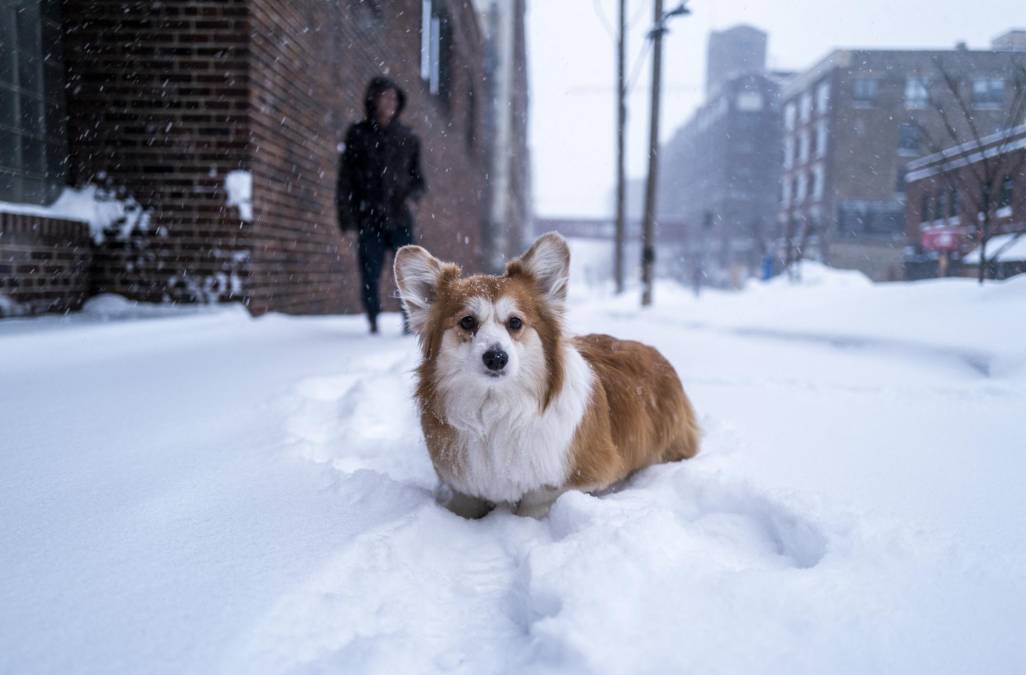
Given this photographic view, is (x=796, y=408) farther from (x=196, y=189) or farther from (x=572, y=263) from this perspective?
(x=196, y=189)

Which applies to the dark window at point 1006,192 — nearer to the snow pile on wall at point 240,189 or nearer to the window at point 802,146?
the snow pile on wall at point 240,189

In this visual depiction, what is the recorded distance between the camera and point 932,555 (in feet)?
4.91

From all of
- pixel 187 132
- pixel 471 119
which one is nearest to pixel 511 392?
pixel 187 132

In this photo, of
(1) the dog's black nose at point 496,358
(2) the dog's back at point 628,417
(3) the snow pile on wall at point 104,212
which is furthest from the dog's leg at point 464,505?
(3) the snow pile on wall at point 104,212

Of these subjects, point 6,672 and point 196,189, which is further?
point 196,189

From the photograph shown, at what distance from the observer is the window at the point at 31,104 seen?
13.8ft

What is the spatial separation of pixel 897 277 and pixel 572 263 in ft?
24.4

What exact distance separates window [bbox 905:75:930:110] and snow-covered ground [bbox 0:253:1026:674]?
3563 mm

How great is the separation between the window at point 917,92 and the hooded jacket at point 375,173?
509 centimetres

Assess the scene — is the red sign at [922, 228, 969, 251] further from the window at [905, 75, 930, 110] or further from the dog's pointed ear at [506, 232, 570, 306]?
the dog's pointed ear at [506, 232, 570, 306]

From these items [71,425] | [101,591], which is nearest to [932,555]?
[101,591]

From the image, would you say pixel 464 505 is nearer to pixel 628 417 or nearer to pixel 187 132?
pixel 628 417

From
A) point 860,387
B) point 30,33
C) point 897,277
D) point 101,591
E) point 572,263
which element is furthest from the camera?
point 897,277

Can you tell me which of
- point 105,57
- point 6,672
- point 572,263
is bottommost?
point 6,672
